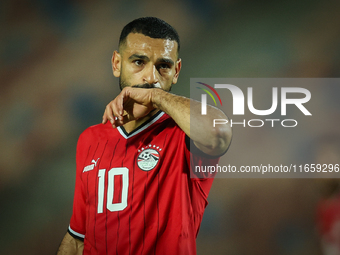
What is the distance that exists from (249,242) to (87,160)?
1.28 meters

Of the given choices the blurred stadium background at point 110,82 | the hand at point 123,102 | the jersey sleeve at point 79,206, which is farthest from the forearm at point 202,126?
the blurred stadium background at point 110,82

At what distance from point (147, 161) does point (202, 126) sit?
31cm

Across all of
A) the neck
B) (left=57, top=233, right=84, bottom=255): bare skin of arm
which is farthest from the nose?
(left=57, top=233, right=84, bottom=255): bare skin of arm

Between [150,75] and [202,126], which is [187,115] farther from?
[150,75]

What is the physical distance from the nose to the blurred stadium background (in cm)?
91

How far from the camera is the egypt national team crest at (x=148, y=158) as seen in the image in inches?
40.4

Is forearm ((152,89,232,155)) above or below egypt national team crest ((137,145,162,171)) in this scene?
above

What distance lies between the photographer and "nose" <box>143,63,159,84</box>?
1100mm

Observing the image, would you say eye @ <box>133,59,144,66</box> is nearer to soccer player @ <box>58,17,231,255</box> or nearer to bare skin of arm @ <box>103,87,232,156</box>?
soccer player @ <box>58,17,231,255</box>

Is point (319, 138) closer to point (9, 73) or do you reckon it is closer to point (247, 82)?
point (247, 82)

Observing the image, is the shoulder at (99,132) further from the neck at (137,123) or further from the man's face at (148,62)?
the man's face at (148,62)

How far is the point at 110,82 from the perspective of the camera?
2072mm

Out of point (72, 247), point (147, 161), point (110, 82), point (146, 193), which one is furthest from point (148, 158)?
point (110, 82)

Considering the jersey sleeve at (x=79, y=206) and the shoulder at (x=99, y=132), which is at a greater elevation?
the shoulder at (x=99, y=132)
